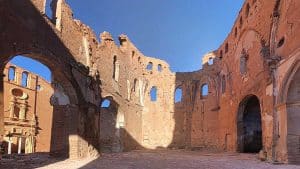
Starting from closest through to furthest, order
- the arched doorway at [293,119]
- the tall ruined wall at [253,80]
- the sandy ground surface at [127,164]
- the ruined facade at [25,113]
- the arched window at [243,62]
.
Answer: the sandy ground surface at [127,164] < the arched doorway at [293,119] < the tall ruined wall at [253,80] < the arched window at [243,62] < the ruined facade at [25,113]

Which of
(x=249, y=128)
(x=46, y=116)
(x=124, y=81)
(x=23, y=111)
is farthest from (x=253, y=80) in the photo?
(x=46, y=116)

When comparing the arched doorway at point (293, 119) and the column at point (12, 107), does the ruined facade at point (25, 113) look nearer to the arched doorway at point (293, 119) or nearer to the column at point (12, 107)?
the column at point (12, 107)

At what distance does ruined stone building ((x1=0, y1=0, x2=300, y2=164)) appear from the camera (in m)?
10.3

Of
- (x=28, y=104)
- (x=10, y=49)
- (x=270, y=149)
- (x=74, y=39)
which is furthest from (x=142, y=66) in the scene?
(x=10, y=49)

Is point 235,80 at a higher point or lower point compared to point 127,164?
higher

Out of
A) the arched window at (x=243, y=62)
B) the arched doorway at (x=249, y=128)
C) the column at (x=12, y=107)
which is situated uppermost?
the arched window at (x=243, y=62)

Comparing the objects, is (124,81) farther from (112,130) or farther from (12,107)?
(12,107)

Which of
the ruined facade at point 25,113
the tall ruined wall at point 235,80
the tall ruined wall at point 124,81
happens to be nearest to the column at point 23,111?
the ruined facade at point 25,113

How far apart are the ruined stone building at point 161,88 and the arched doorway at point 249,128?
0.19 feet

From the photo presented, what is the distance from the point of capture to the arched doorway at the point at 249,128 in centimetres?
1775

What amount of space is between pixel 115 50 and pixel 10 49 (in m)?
→ 10.2

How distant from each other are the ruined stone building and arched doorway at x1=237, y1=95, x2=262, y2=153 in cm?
6

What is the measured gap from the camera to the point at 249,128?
17875 mm

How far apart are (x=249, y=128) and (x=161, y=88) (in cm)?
1038
